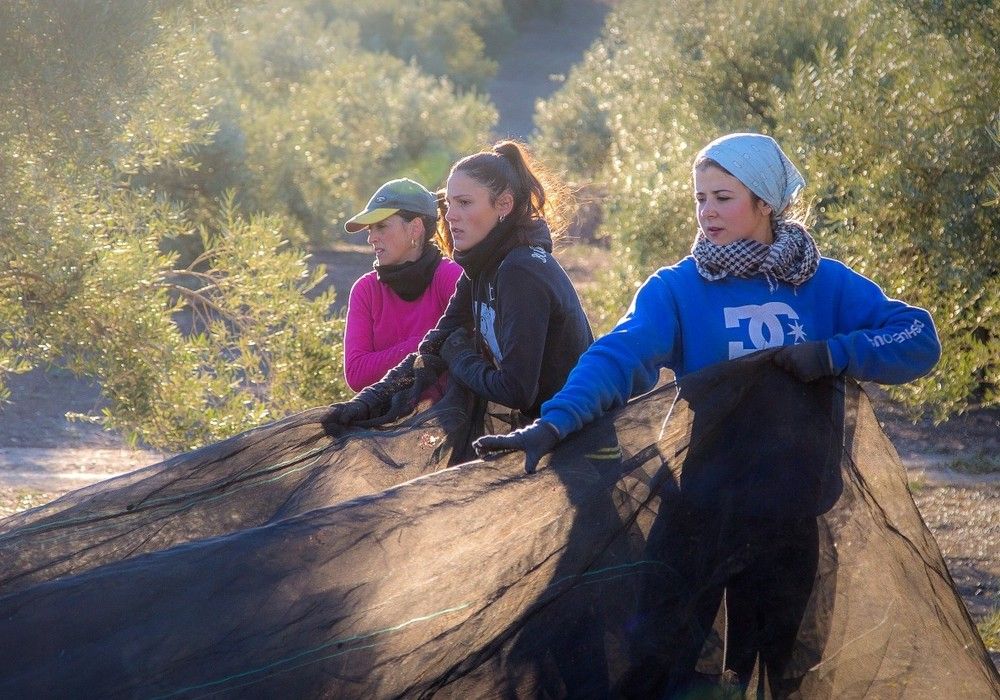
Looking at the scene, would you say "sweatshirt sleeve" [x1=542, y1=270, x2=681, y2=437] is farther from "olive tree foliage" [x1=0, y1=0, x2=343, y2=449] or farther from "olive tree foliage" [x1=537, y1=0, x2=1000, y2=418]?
"olive tree foliage" [x1=0, y1=0, x2=343, y2=449]

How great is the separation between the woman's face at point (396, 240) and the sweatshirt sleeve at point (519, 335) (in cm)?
125

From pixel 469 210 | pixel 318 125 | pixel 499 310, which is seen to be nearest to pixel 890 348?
pixel 499 310

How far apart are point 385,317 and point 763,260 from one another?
2.17 metres

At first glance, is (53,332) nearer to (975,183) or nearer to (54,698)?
Result: (54,698)

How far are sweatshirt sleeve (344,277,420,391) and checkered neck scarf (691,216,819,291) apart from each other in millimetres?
1848

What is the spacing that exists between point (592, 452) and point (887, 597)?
86 cm

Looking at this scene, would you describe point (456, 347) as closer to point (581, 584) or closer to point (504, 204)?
point (504, 204)

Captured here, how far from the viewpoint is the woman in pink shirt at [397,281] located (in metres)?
4.96

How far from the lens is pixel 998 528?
7.35m

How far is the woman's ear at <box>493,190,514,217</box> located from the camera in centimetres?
402

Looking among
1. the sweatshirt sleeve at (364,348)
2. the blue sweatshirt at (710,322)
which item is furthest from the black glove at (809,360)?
the sweatshirt sleeve at (364,348)

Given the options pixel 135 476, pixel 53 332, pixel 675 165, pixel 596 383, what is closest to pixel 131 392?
pixel 53 332

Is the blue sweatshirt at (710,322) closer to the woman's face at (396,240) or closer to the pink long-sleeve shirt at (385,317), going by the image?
the pink long-sleeve shirt at (385,317)

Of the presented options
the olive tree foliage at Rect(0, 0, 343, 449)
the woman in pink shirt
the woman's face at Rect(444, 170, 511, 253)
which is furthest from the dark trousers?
the olive tree foliage at Rect(0, 0, 343, 449)
